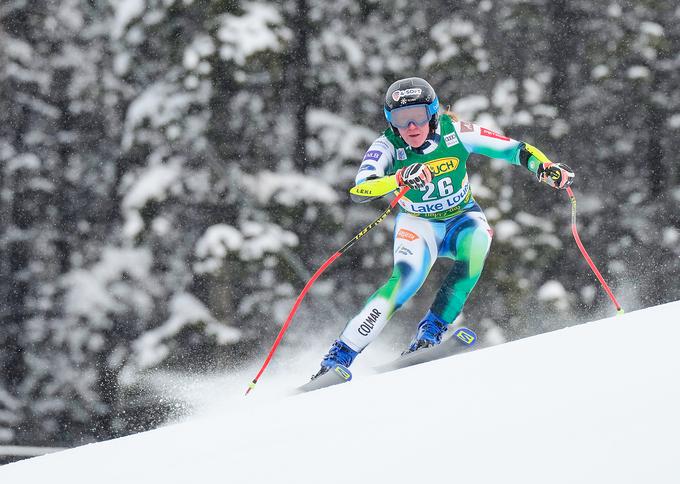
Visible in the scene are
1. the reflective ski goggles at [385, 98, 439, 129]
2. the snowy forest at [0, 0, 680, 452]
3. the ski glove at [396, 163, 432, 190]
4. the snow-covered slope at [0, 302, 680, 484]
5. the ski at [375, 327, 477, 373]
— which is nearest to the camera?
the snow-covered slope at [0, 302, 680, 484]

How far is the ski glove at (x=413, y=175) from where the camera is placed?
12.7 ft

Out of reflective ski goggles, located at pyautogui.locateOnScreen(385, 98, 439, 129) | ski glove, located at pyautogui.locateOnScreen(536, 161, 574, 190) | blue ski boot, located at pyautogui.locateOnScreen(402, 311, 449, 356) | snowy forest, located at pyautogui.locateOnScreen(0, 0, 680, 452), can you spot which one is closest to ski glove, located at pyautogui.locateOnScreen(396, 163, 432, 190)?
reflective ski goggles, located at pyautogui.locateOnScreen(385, 98, 439, 129)

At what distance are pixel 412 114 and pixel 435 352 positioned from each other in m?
1.33

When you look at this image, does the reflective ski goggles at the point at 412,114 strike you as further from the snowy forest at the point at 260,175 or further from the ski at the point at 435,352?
the snowy forest at the point at 260,175

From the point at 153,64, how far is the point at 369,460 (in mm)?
7343

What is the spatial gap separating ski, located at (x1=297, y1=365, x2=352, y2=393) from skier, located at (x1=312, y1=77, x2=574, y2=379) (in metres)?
0.07

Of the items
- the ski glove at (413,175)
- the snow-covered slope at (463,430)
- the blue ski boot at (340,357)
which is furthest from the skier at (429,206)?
the snow-covered slope at (463,430)

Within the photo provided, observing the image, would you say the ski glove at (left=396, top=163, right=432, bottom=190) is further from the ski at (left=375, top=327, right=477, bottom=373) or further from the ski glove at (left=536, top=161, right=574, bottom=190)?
the ski at (left=375, top=327, right=477, bottom=373)

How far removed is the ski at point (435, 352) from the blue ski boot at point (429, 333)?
45 millimetres

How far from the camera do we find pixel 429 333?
4.25m

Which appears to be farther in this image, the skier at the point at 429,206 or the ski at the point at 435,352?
the ski at the point at 435,352

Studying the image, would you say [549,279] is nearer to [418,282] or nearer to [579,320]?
[579,320]

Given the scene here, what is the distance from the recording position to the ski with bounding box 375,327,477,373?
4141 mm

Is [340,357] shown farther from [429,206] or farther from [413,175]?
[413,175]
